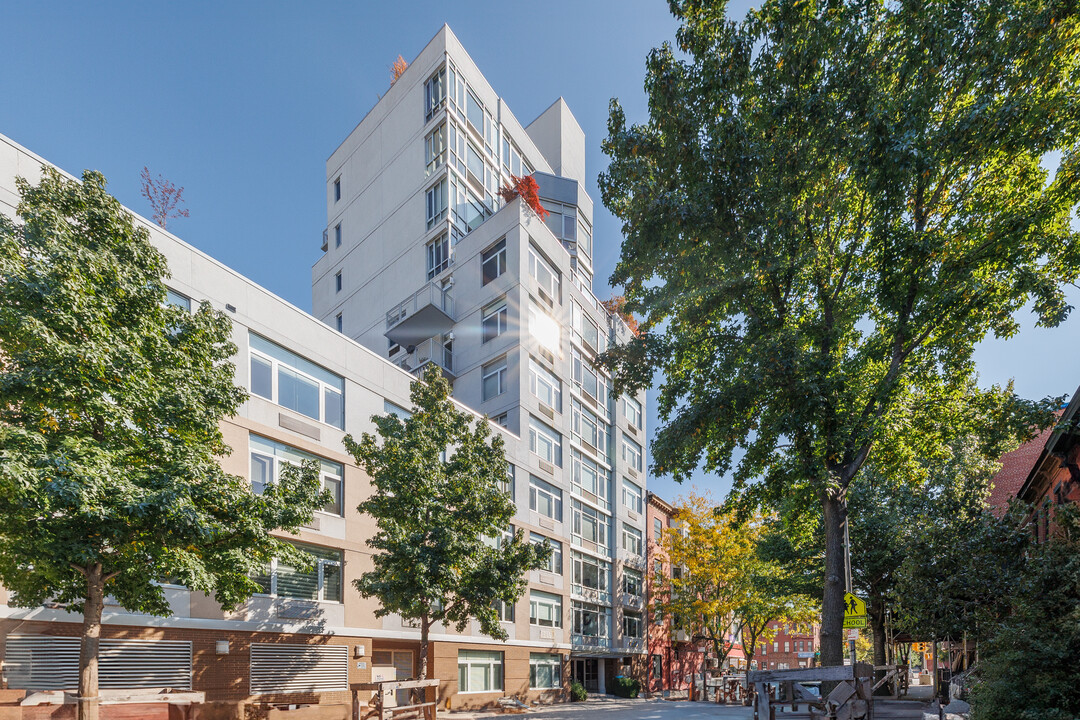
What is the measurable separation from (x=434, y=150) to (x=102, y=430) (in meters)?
27.0

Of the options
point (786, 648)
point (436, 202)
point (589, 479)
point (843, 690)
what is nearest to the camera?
point (843, 690)

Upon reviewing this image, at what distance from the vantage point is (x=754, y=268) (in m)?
14.9

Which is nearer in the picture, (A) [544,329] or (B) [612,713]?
(B) [612,713]

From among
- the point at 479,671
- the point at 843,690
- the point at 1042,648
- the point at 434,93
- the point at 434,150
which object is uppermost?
the point at 434,93

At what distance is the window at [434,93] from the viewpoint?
34344 millimetres

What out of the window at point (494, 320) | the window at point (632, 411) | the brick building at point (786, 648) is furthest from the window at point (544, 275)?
the brick building at point (786, 648)

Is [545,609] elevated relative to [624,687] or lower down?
elevated

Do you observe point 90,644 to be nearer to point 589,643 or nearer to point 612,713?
point 612,713

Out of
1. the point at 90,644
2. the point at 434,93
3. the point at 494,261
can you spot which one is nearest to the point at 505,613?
the point at 494,261

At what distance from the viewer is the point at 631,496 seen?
148ft

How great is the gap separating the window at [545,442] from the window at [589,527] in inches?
126

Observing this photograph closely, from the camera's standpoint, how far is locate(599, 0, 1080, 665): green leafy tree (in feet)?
40.9

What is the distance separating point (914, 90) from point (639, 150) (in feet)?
18.2

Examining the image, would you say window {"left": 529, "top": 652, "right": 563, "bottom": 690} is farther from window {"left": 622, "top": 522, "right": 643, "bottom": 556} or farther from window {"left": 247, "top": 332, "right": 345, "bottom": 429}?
window {"left": 247, "top": 332, "right": 345, "bottom": 429}
